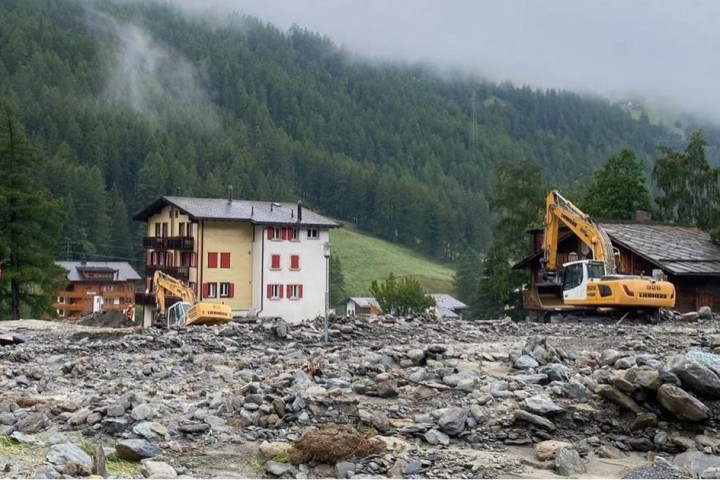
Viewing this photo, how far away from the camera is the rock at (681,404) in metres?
13.0

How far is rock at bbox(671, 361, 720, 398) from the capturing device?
44.1ft

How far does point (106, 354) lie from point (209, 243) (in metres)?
39.9

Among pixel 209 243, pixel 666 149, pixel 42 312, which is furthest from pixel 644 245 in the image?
pixel 42 312

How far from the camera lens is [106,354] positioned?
25.4 m

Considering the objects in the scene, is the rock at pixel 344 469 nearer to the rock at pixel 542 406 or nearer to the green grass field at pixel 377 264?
the rock at pixel 542 406

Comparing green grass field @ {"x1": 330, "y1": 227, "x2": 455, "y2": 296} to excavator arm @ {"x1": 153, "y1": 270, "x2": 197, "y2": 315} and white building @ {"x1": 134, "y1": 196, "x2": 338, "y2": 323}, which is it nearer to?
white building @ {"x1": 134, "y1": 196, "x2": 338, "y2": 323}

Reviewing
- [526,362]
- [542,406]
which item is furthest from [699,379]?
[526,362]

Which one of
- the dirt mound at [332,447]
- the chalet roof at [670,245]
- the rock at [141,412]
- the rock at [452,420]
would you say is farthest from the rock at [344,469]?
the chalet roof at [670,245]

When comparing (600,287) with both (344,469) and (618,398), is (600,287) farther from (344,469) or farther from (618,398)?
(344,469)

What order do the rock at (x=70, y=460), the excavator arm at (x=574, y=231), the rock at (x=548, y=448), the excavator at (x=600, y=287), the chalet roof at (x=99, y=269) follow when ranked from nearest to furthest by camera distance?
the rock at (x=70, y=460) → the rock at (x=548, y=448) → the excavator at (x=600, y=287) → the excavator arm at (x=574, y=231) → the chalet roof at (x=99, y=269)

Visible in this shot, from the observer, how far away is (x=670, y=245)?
4544 centimetres

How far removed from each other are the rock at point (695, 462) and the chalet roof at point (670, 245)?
102ft

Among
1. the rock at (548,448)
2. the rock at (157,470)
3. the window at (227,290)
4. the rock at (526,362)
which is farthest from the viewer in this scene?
the window at (227,290)

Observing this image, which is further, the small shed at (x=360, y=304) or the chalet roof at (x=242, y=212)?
the small shed at (x=360, y=304)
